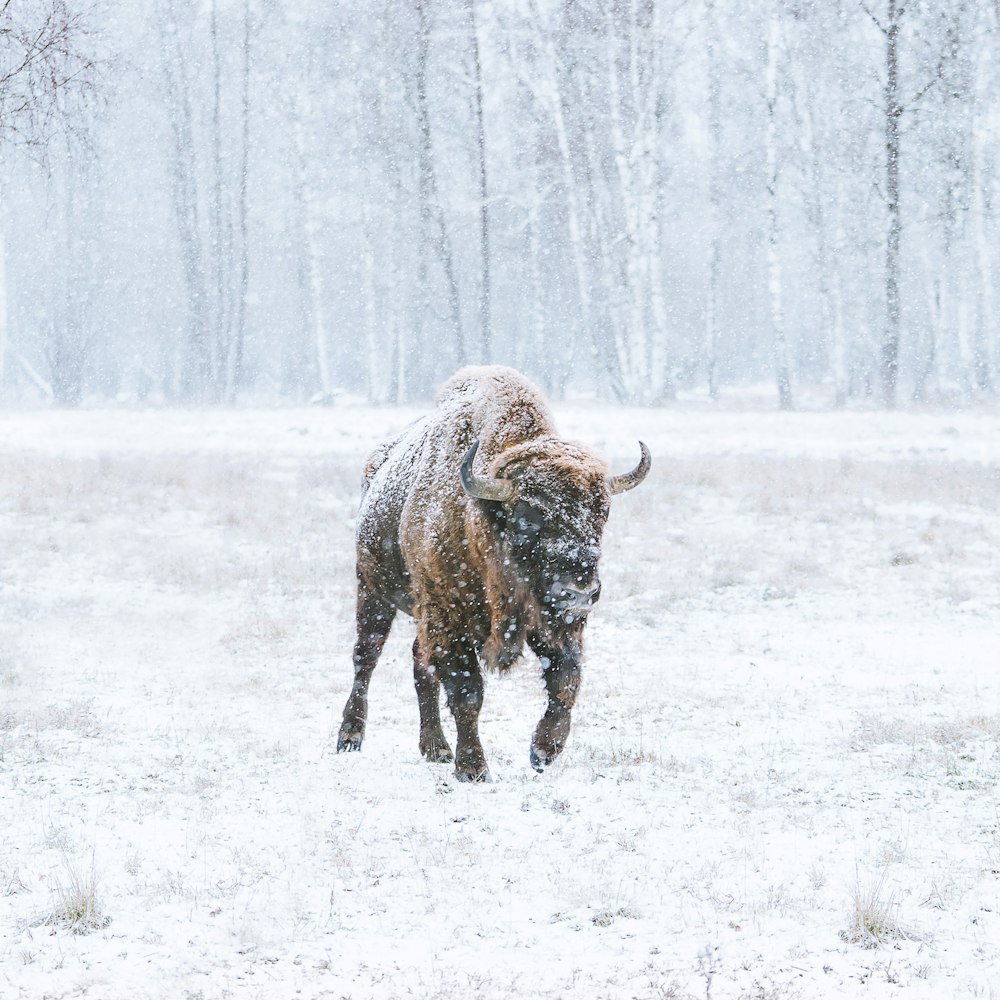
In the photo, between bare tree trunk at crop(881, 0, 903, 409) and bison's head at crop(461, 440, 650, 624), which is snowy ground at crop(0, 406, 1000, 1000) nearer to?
bison's head at crop(461, 440, 650, 624)

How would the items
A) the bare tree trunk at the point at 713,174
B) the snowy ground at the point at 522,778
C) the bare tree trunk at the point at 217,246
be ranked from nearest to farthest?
the snowy ground at the point at 522,778
the bare tree trunk at the point at 713,174
the bare tree trunk at the point at 217,246

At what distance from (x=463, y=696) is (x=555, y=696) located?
19.4 inches

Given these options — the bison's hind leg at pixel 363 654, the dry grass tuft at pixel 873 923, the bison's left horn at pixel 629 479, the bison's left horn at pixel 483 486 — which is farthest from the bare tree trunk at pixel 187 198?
the dry grass tuft at pixel 873 923

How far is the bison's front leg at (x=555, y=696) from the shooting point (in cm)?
553

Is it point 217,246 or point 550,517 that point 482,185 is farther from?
point 550,517

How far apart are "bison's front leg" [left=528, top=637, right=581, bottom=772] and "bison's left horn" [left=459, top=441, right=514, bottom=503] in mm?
771

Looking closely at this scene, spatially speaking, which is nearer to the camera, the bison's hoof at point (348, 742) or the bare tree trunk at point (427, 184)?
the bison's hoof at point (348, 742)

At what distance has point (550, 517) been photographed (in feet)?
17.1

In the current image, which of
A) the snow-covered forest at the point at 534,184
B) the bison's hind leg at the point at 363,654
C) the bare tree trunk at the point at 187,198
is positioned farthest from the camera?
the bare tree trunk at the point at 187,198

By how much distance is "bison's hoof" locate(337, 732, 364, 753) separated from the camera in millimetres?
6648

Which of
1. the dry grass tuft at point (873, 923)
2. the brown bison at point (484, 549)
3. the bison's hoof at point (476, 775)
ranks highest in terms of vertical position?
the brown bison at point (484, 549)

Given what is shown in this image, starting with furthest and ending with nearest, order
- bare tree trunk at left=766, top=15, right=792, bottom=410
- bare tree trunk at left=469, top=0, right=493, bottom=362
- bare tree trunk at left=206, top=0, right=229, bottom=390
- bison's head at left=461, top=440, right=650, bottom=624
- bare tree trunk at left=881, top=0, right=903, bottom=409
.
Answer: bare tree trunk at left=206, top=0, right=229, bottom=390 < bare tree trunk at left=469, top=0, right=493, bottom=362 < bare tree trunk at left=766, top=15, right=792, bottom=410 < bare tree trunk at left=881, top=0, right=903, bottom=409 < bison's head at left=461, top=440, right=650, bottom=624

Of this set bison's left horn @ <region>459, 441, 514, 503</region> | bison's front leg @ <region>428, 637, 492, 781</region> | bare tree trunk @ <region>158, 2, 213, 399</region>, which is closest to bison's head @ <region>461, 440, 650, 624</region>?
bison's left horn @ <region>459, 441, 514, 503</region>

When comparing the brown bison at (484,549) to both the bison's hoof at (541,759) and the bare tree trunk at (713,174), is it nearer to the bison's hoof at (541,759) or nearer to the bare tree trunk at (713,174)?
the bison's hoof at (541,759)
